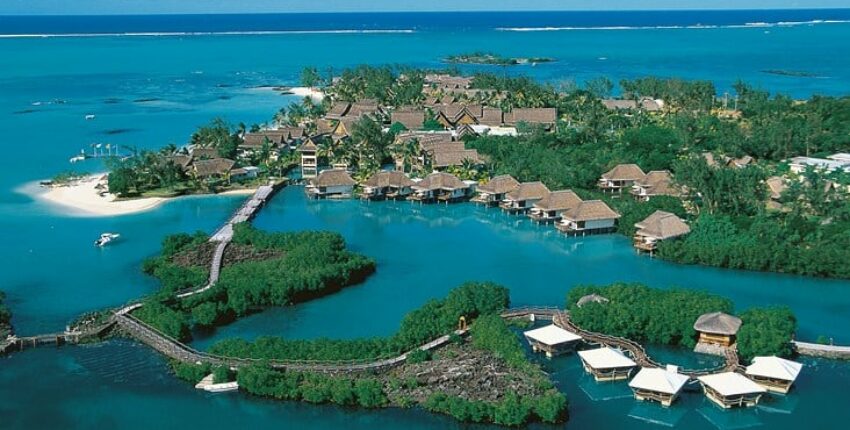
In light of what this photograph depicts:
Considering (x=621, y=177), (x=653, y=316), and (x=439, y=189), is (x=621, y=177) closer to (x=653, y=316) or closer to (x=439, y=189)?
(x=439, y=189)

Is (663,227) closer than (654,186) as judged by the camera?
Yes

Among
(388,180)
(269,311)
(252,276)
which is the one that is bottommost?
(269,311)

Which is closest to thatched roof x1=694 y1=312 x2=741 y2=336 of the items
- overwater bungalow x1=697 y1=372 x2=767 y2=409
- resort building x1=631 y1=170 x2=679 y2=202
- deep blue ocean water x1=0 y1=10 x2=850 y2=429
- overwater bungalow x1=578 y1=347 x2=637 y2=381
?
deep blue ocean water x1=0 y1=10 x2=850 y2=429

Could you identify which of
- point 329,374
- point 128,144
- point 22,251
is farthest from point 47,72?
point 329,374

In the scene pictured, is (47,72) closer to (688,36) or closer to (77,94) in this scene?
(77,94)

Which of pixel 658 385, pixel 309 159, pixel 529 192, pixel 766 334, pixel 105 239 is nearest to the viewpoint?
pixel 658 385

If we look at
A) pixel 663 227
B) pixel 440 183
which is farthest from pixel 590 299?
pixel 440 183
